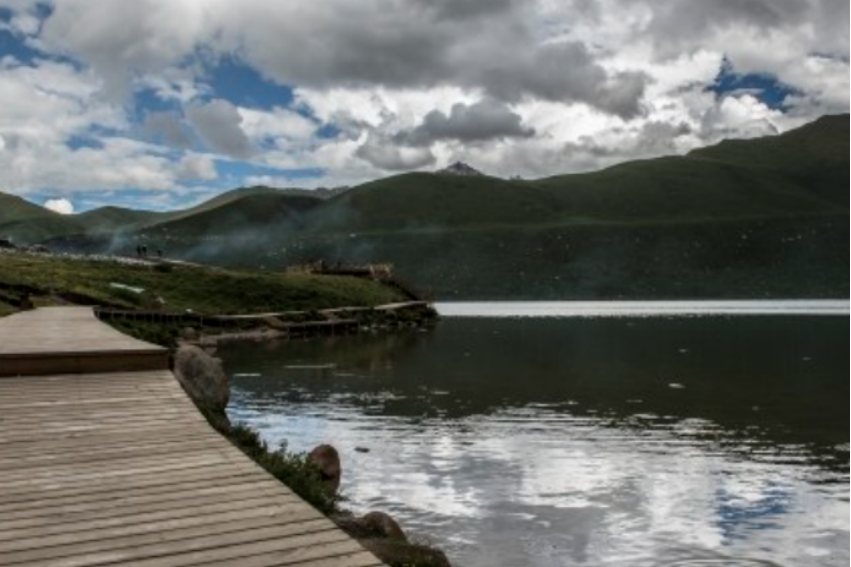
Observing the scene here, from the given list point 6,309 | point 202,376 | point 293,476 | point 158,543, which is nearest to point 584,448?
point 202,376

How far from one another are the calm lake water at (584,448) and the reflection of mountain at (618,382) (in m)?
0.20

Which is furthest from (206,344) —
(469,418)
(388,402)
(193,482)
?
(193,482)

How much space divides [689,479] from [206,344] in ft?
163

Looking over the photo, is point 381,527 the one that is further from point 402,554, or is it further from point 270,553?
point 270,553

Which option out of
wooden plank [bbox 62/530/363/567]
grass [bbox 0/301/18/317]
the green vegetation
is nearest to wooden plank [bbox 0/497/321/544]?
wooden plank [bbox 62/530/363/567]

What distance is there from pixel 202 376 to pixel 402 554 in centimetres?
1301

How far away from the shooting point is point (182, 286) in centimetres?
9712

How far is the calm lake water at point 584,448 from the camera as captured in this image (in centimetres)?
2077

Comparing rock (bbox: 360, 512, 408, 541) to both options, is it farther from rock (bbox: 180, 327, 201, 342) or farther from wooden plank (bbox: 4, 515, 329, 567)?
rock (bbox: 180, 327, 201, 342)

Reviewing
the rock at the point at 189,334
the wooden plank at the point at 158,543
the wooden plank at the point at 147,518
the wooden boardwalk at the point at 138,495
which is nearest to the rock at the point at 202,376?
the wooden boardwalk at the point at 138,495

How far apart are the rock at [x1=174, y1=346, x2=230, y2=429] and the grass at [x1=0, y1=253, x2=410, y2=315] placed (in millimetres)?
45647

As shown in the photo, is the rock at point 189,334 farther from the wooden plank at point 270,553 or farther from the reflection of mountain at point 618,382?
the wooden plank at point 270,553

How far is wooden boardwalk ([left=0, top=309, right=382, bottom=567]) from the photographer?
26.0 ft

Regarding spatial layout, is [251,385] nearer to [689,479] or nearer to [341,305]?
[689,479]
